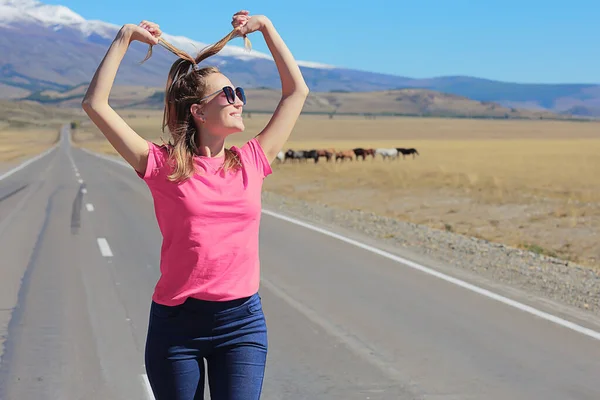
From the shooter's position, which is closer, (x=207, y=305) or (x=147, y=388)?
(x=207, y=305)

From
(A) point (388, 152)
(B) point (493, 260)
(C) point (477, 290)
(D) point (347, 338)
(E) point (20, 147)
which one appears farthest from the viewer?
(E) point (20, 147)

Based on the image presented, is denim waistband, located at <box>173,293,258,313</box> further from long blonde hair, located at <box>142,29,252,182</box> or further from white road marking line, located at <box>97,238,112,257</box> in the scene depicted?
white road marking line, located at <box>97,238,112,257</box>

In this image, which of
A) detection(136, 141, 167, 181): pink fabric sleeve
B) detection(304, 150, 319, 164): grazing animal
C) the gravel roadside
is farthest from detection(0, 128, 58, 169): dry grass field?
detection(136, 141, 167, 181): pink fabric sleeve

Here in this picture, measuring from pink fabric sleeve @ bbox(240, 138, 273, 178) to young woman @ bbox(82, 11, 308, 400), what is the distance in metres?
0.02

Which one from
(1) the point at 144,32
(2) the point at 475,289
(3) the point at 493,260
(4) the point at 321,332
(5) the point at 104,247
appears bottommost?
(5) the point at 104,247

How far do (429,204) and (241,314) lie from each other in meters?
23.4

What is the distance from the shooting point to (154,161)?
10.6 feet

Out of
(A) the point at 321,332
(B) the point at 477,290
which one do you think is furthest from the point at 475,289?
(A) the point at 321,332

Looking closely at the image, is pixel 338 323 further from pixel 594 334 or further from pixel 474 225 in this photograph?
pixel 474 225

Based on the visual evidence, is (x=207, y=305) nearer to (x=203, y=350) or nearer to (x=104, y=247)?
(x=203, y=350)

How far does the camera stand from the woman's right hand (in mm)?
3242

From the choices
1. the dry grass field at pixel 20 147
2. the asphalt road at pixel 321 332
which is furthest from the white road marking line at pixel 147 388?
the dry grass field at pixel 20 147

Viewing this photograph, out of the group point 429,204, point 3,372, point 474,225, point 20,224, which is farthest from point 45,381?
point 429,204

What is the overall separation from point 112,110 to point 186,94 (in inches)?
10.7
